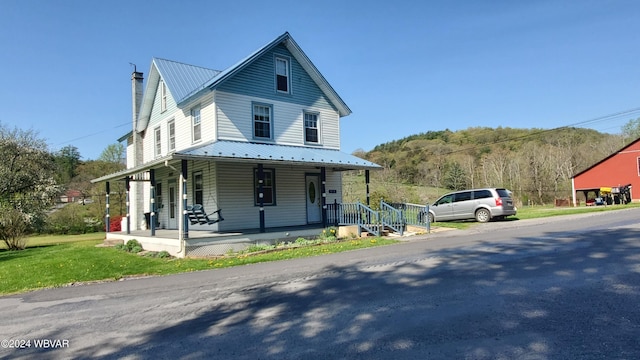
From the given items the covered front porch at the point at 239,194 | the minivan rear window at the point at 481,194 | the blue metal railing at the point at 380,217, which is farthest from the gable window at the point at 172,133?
the minivan rear window at the point at 481,194

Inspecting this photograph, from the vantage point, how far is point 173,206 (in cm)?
2006

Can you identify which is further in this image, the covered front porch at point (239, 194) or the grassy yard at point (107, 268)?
the covered front porch at point (239, 194)

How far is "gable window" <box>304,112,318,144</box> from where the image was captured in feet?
64.8

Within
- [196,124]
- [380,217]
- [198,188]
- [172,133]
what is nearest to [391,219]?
[380,217]

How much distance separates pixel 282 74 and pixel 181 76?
5680mm

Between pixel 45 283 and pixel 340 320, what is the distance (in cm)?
821

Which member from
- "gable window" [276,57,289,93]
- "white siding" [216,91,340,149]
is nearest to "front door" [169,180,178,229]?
"white siding" [216,91,340,149]

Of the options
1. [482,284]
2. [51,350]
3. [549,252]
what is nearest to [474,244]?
Answer: [549,252]

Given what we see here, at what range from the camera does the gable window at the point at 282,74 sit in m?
19.0

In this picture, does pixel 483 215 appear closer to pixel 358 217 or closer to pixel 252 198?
pixel 358 217

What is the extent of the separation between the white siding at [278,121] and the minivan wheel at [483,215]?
306 inches

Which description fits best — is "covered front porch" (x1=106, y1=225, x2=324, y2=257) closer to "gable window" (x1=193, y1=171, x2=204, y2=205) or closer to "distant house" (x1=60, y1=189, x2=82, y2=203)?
"gable window" (x1=193, y1=171, x2=204, y2=205)

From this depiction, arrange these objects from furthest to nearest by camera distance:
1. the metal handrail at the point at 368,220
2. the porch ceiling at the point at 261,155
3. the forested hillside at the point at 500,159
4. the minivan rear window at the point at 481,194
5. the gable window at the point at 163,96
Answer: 1. the forested hillside at the point at 500,159
2. the gable window at the point at 163,96
3. the minivan rear window at the point at 481,194
4. the metal handrail at the point at 368,220
5. the porch ceiling at the point at 261,155

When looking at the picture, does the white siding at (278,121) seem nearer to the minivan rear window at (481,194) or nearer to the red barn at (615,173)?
the minivan rear window at (481,194)
